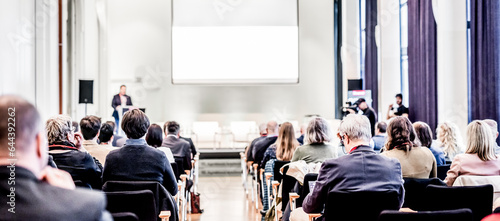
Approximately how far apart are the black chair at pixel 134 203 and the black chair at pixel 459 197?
154 centimetres

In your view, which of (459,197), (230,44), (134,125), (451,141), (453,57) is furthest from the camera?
(230,44)

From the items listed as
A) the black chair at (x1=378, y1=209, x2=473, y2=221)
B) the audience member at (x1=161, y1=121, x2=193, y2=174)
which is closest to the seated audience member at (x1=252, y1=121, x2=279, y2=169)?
the audience member at (x1=161, y1=121, x2=193, y2=174)

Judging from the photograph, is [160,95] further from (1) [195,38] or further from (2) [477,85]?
(2) [477,85]

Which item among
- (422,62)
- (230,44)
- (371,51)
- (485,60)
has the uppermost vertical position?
(230,44)

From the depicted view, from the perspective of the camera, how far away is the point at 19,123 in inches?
51.2

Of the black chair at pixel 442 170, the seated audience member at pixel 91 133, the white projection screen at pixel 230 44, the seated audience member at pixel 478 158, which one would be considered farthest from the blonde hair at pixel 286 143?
the white projection screen at pixel 230 44

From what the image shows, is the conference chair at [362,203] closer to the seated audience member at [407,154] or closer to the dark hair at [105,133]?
the seated audience member at [407,154]

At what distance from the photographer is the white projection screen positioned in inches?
544

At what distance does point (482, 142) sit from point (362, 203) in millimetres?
1518

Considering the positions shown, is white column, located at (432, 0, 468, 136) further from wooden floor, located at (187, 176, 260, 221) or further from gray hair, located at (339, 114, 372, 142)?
gray hair, located at (339, 114, 372, 142)

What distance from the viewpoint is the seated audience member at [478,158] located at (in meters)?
3.60

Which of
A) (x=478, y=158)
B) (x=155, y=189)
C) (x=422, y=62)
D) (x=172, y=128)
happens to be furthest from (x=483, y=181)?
(x=422, y=62)

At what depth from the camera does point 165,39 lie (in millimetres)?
14234

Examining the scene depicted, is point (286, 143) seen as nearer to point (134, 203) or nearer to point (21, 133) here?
point (134, 203)
